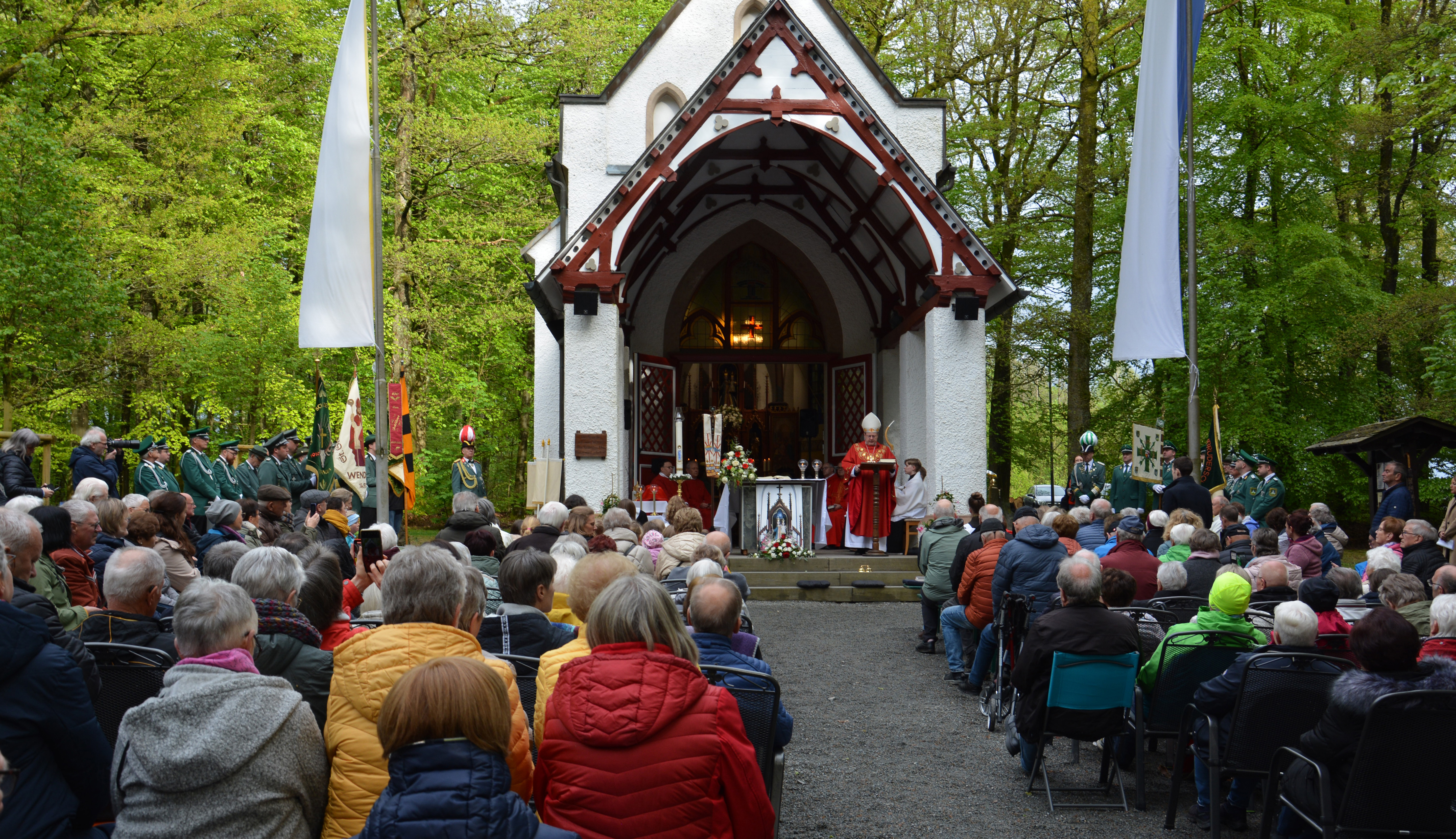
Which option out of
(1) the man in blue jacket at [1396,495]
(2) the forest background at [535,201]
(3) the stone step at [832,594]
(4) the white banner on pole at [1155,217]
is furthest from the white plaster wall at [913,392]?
(1) the man in blue jacket at [1396,495]

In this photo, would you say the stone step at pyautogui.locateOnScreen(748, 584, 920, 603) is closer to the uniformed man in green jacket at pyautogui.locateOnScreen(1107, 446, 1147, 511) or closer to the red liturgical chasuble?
the red liturgical chasuble

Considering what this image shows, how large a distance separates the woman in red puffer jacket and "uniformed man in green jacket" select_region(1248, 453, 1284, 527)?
1207 cm

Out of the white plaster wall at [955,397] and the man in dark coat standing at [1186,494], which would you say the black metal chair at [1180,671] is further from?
the white plaster wall at [955,397]

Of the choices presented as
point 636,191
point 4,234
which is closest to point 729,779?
point 636,191

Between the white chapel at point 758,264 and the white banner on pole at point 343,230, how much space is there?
4818 millimetres

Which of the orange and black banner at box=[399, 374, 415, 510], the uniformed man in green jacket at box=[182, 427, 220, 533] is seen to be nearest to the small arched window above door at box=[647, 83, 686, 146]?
the orange and black banner at box=[399, 374, 415, 510]

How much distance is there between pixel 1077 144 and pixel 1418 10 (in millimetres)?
7031

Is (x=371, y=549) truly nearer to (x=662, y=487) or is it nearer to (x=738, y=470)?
(x=738, y=470)

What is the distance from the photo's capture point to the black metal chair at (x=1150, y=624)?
6.29 m

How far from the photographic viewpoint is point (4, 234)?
45.2 ft

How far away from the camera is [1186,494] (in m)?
11.3

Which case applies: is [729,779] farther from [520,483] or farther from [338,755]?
[520,483]

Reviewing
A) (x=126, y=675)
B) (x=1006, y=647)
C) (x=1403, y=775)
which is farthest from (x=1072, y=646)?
(x=126, y=675)

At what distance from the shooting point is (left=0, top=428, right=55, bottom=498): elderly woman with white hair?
30.0 feet
